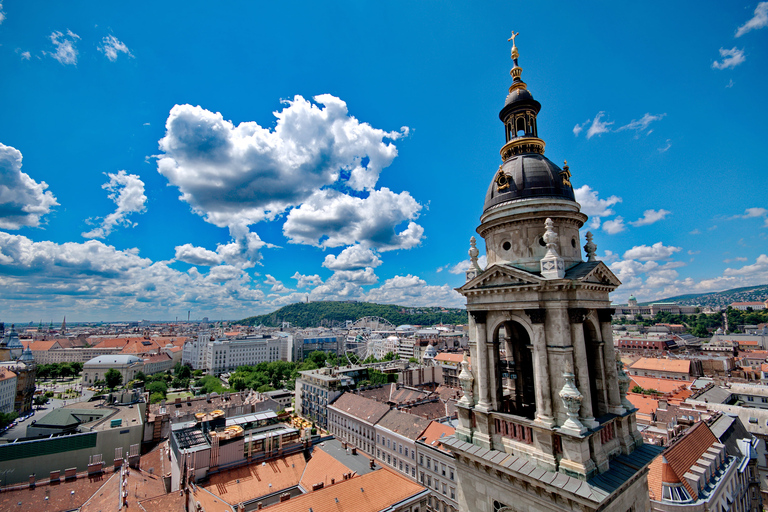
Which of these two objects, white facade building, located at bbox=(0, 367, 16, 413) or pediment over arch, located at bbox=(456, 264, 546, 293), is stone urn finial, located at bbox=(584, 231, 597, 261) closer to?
pediment over arch, located at bbox=(456, 264, 546, 293)

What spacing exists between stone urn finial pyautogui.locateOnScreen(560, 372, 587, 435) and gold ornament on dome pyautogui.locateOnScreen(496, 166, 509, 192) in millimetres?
8468

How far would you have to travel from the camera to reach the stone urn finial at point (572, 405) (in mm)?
12484

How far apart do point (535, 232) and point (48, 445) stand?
6390 cm

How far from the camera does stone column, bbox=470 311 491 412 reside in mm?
15510

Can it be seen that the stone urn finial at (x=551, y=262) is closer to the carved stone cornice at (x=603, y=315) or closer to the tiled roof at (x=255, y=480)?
the carved stone cornice at (x=603, y=315)

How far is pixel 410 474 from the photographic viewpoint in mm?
49688

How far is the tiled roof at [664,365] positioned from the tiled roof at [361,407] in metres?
85.0

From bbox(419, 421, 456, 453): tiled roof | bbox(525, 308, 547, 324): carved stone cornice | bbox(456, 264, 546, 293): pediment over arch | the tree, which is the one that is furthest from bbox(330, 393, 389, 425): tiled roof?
the tree

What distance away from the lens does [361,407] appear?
6581 centimetres

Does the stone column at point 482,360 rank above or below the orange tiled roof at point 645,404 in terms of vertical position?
above

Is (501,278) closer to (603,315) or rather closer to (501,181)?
(501,181)

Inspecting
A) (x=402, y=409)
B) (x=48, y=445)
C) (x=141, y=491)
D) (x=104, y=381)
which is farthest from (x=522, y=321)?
(x=104, y=381)

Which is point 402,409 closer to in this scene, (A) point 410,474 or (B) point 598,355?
(A) point 410,474

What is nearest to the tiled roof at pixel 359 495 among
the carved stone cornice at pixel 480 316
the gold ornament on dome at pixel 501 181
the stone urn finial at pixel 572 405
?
the carved stone cornice at pixel 480 316
